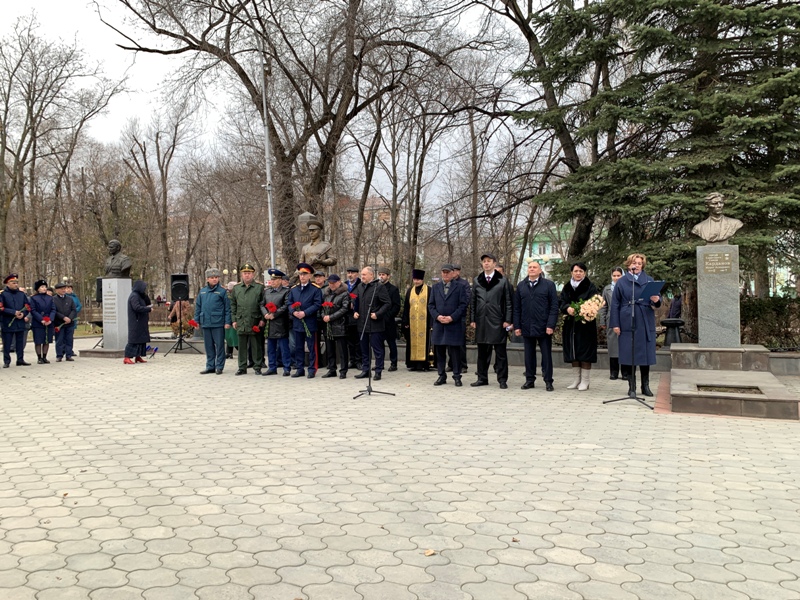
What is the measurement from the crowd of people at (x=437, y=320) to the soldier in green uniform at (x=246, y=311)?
0.06 ft

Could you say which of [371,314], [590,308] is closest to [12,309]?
[371,314]

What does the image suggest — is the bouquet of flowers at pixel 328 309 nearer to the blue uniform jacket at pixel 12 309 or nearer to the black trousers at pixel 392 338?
the black trousers at pixel 392 338

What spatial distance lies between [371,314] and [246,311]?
2.78 meters

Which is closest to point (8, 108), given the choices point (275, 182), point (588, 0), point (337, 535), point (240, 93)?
point (240, 93)

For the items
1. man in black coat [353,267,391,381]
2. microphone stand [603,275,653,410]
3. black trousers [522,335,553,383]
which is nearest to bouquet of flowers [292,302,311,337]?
man in black coat [353,267,391,381]

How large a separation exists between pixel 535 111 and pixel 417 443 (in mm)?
11026

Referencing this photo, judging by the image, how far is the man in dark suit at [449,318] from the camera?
1178cm

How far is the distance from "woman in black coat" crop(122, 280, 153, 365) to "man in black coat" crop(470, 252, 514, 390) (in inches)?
333

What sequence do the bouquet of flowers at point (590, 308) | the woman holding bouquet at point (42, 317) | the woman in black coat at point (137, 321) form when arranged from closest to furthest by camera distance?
1. the bouquet of flowers at point (590, 308)
2. the woman in black coat at point (137, 321)
3. the woman holding bouquet at point (42, 317)

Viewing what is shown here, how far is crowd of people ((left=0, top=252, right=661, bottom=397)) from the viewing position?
35.0 ft

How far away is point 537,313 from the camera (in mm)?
11172

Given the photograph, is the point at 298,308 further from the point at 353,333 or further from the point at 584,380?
the point at 584,380

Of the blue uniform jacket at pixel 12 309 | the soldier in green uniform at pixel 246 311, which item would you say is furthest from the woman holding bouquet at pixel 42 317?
the soldier in green uniform at pixel 246 311

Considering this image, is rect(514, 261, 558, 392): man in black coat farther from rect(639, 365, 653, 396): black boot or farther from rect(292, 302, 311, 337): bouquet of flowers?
rect(292, 302, 311, 337): bouquet of flowers
